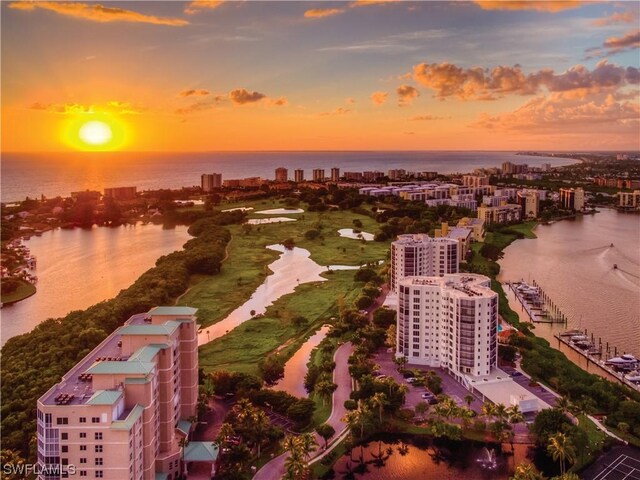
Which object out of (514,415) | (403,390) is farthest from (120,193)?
(514,415)

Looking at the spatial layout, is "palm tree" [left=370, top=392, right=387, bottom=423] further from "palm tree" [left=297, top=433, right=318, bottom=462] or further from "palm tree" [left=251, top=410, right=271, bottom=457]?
"palm tree" [left=251, top=410, right=271, bottom=457]

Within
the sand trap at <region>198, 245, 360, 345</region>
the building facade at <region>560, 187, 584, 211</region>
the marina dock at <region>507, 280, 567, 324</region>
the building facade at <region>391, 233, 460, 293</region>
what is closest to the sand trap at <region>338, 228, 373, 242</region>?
the sand trap at <region>198, 245, 360, 345</region>

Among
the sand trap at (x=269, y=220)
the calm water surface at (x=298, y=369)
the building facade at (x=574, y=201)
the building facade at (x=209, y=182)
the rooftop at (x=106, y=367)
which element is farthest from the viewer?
the building facade at (x=209, y=182)

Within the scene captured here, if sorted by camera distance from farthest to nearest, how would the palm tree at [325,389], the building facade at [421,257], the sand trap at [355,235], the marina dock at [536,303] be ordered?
1. the sand trap at [355,235]
2. the building facade at [421,257]
3. the marina dock at [536,303]
4. the palm tree at [325,389]

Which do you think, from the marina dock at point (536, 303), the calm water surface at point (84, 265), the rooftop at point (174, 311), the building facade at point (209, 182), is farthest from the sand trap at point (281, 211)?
the rooftop at point (174, 311)

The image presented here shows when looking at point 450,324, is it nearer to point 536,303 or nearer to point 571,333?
point 571,333

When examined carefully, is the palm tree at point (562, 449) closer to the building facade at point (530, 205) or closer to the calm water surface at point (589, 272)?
the calm water surface at point (589, 272)

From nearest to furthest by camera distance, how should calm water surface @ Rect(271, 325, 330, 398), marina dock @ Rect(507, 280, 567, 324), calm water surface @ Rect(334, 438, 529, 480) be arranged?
calm water surface @ Rect(334, 438, 529, 480) → calm water surface @ Rect(271, 325, 330, 398) → marina dock @ Rect(507, 280, 567, 324)
